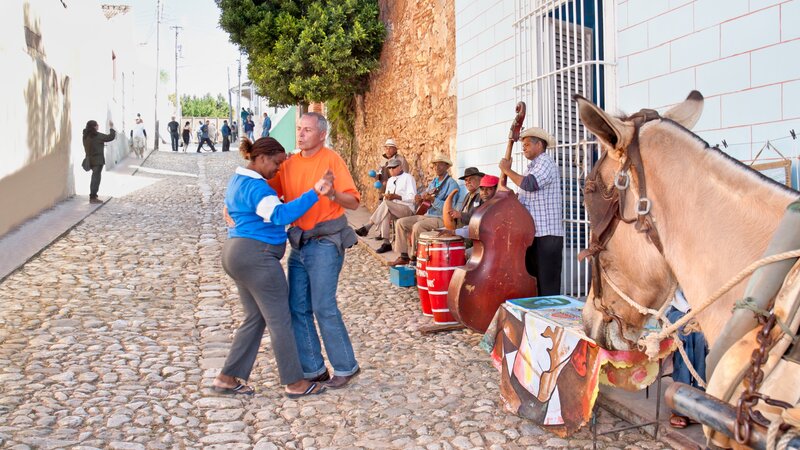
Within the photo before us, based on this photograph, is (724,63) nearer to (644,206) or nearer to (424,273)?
(644,206)

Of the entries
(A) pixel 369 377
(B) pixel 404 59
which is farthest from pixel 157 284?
(B) pixel 404 59

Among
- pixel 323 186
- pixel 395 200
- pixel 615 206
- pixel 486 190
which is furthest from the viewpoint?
pixel 395 200

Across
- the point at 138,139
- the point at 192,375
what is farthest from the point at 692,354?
the point at 138,139

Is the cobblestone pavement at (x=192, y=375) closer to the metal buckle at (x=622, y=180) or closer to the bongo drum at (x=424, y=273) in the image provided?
the bongo drum at (x=424, y=273)

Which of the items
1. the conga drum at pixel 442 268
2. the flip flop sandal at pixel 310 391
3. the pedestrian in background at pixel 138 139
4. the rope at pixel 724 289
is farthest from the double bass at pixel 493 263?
the pedestrian in background at pixel 138 139

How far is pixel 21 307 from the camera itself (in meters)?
6.57

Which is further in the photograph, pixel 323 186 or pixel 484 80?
pixel 484 80

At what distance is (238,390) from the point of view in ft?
14.9

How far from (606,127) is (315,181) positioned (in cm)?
274

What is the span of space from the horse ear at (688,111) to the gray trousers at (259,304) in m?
2.78

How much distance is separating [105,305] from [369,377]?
3.39m

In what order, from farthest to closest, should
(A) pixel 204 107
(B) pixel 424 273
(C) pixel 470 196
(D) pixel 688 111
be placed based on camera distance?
(A) pixel 204 107
(C) pixel 470 196
(B) pixel 424 273
(D) pixel 688 111

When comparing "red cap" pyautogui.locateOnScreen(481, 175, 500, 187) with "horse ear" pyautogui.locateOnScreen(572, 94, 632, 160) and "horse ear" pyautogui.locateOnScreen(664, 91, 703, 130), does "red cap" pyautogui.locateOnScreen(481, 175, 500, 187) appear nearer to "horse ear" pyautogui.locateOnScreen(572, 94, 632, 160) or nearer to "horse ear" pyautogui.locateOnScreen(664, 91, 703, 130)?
"horse ear" pyautogui.locateOnScreen(664, 91, 703, 130)

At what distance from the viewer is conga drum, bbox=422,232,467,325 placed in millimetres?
6129
